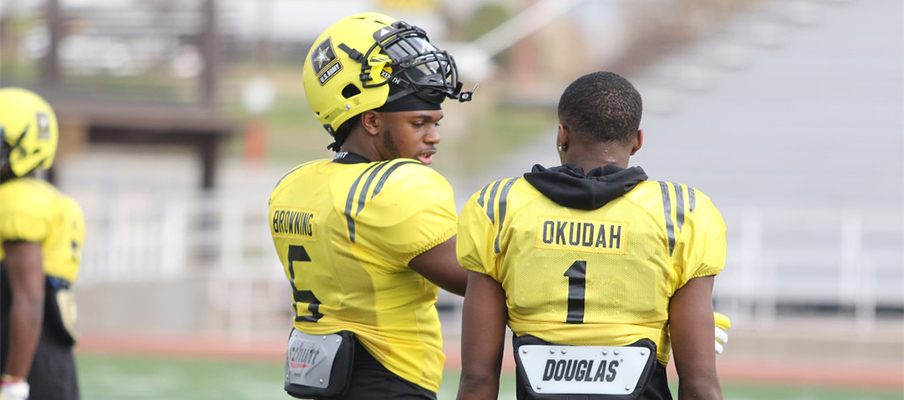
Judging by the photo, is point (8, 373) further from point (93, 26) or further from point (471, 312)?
point (93, 26)

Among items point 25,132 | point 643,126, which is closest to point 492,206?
point 25,132

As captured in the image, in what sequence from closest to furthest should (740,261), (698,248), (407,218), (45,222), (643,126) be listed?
1. (698,248)
2. (407,218)
3. (45,222)
4. (740,261)
5. (643,126)

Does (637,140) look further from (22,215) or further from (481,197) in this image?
(22,215)

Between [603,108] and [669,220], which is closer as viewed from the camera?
[669,220]

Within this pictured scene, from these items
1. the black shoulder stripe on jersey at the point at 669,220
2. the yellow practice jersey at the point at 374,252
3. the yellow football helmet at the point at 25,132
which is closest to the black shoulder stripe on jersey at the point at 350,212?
the yellow practice jersey at the point at 374,252

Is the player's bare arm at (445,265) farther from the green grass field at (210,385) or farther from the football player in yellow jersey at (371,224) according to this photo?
the green grass field at (210,385)

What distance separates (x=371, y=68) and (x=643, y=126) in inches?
617

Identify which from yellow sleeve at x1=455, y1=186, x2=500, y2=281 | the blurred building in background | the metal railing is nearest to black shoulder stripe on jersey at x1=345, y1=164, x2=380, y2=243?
yellow sleeve at x1=455, y1=186, x2=500, y2=281

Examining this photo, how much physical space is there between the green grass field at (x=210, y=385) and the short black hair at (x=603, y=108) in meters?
6.74

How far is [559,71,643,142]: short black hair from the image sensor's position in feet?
10.5

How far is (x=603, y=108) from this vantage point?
3.20 meters

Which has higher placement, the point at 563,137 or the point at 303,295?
the point at 563,137

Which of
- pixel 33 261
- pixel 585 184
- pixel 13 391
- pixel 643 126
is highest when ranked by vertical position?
pixel 585 184

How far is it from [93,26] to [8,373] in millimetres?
11676
